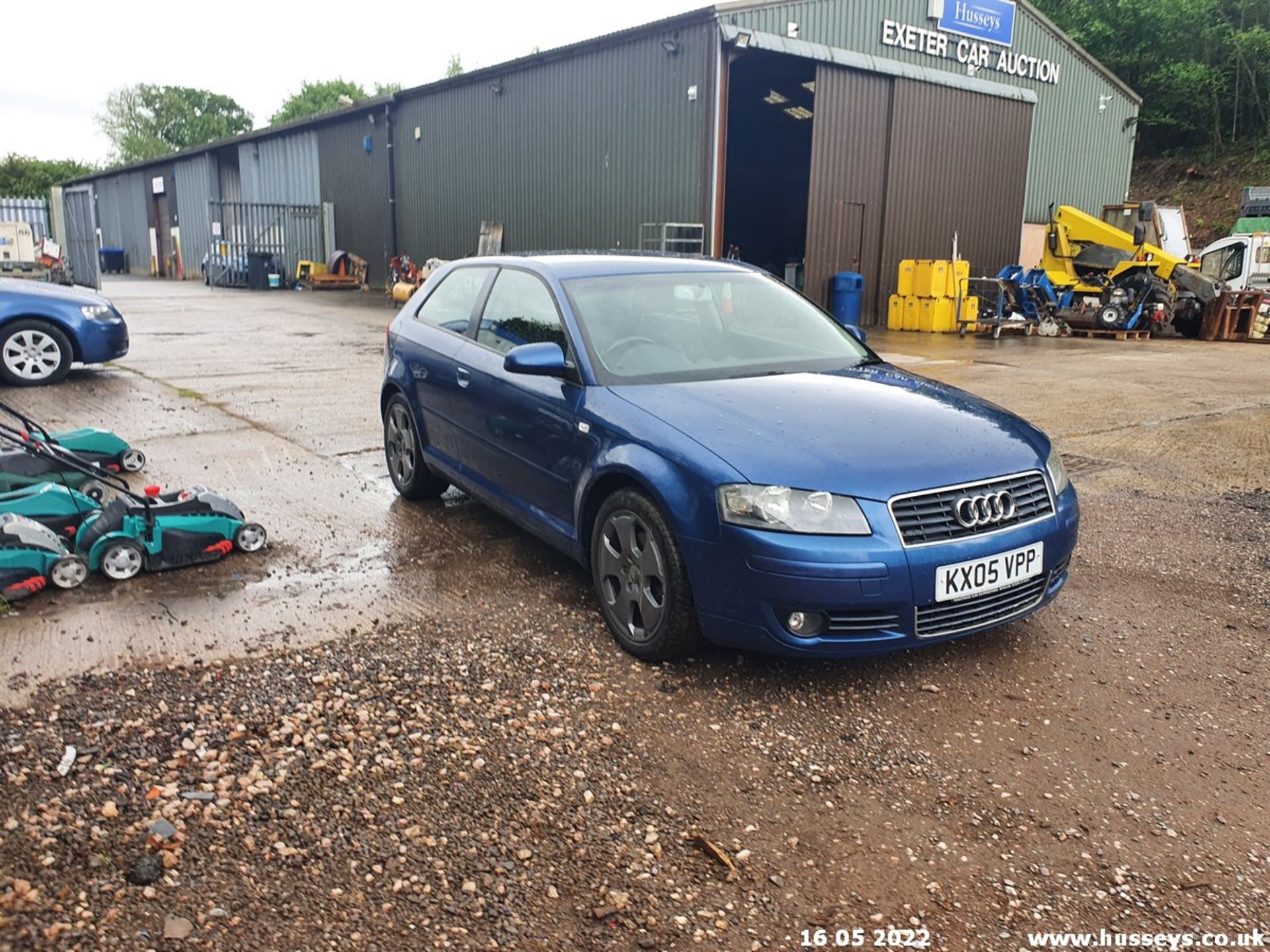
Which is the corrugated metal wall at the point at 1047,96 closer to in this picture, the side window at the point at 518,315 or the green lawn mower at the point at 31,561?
the side window at the point at 518,315

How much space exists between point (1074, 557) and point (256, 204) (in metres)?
30.1

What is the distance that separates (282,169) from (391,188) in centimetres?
753

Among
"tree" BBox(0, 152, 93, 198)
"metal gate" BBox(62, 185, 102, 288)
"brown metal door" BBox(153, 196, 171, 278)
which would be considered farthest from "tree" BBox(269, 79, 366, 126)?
"metal gate" BBox(62, 185, 102, 288)

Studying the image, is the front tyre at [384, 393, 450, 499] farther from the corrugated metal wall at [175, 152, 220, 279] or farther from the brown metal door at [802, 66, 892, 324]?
the corrugated metal wall at [175, 152, 220, 279]

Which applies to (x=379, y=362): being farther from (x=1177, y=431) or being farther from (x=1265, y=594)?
(x=1265, y=594)

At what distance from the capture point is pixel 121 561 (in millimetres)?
4543

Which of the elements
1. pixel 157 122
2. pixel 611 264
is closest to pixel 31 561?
pixel 611 264

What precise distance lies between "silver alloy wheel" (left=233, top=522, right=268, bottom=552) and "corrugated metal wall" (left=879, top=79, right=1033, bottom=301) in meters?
17.2

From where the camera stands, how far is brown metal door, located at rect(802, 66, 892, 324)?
18.6 metres

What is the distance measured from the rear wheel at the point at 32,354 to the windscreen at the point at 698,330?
7730 millimetres

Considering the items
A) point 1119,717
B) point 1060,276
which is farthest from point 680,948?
point 1060,276

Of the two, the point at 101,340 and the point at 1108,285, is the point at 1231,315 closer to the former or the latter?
the point at 1108,285

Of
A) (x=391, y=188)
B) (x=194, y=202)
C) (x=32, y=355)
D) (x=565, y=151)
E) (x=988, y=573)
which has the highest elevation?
(x=565, y=151)

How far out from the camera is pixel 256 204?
100ft
